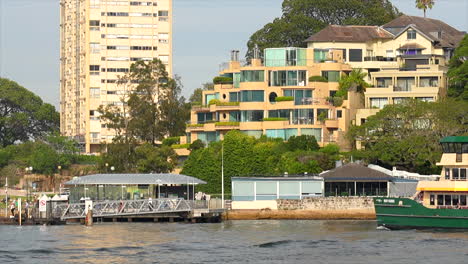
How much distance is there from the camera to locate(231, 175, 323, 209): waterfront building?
381 feet

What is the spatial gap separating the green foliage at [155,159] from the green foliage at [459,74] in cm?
2867

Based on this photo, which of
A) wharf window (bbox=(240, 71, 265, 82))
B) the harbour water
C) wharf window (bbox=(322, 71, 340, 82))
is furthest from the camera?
wharf window (bbox=(322, 71, 340, 82))

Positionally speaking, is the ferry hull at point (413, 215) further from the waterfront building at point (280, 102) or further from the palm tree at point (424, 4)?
Answer: the palm tree at point (424, 4)

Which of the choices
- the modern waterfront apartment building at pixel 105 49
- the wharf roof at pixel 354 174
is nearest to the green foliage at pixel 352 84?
the wharf roof at pixel 354 174

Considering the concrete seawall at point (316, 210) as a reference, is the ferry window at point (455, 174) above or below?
above

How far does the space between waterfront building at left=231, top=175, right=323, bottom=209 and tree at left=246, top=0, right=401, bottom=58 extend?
44306mm

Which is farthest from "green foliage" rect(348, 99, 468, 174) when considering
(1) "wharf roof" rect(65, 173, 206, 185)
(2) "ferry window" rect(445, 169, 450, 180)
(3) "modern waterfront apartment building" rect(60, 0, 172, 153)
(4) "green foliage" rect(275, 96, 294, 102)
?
(3) "modern waterfront apartment building" rect(60, 0, 172, 153)

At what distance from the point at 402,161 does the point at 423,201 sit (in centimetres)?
2760

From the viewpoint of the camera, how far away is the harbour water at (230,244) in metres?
77.8

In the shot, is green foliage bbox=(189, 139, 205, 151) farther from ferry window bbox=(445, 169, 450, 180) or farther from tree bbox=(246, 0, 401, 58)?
ferry window bbox=(445, 169, 450, 180)

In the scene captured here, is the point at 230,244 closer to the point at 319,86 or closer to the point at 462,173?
the point at 462,173

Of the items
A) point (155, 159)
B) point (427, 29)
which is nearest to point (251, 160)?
point (155, 159)

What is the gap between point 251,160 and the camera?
12562cm

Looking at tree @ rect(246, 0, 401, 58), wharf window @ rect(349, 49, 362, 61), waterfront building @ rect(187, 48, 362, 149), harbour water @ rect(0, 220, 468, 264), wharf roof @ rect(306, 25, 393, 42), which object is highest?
tree @ rect(246, 0, 401, 58)
